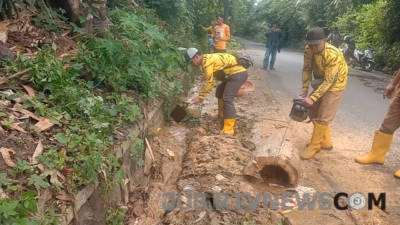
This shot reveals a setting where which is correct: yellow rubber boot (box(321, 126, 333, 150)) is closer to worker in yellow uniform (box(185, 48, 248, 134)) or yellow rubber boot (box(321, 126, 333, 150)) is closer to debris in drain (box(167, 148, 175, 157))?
worker in yellow uniform (box(185, 48, 248, 134))

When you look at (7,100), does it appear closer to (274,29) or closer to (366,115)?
(366,115)

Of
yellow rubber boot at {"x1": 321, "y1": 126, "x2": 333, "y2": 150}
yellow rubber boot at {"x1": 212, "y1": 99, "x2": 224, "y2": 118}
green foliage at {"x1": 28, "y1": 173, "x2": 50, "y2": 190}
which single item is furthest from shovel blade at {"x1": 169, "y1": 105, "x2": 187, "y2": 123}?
green foliage at {"x1": 28, "y1": 173, "x2": 50, "y2": 190}

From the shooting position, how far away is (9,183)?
2.19 m

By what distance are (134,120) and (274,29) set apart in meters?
9.53

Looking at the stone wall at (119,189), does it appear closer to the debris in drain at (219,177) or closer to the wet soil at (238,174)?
the wet soil at (238,174)

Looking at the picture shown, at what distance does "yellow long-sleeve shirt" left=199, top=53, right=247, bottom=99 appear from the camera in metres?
5.16

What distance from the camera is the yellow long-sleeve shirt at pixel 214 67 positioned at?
16.9 ft

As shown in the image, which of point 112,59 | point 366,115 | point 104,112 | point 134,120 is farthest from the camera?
point 366,115

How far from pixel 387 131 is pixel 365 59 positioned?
1092 centimetres

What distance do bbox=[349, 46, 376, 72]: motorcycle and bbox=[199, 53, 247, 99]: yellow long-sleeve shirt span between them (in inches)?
417

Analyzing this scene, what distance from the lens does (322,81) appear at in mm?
4645

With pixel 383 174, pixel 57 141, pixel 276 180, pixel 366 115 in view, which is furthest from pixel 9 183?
pixel 366 115

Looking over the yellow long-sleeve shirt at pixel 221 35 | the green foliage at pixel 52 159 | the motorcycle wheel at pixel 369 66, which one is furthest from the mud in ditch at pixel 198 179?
the motorcycle wheel at pixel 369 66

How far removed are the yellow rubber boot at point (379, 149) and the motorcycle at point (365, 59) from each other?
35.0ft
